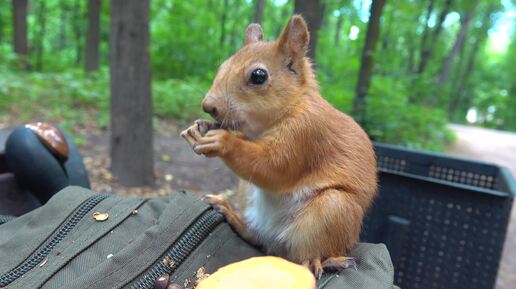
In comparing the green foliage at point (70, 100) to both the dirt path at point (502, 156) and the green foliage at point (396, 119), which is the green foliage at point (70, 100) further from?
the dirt path at point (502, 156)

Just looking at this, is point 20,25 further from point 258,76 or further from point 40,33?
point 258,76

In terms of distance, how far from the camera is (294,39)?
1.50 meters

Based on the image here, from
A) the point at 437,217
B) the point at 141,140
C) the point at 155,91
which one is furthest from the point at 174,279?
the point at 155,91

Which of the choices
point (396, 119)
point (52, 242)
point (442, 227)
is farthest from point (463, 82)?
point (52, 242)

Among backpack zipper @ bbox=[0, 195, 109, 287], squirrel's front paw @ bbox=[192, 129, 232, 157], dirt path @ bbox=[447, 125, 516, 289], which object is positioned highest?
squirrel's front paw @ bbox=[192, 129, 232, 157]

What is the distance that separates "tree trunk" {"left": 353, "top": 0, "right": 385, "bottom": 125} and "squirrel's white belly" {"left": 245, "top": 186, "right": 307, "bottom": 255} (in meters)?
3.89

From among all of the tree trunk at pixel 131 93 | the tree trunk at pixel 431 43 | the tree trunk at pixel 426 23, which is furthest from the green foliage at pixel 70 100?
the tree trunk at pixel 426 23

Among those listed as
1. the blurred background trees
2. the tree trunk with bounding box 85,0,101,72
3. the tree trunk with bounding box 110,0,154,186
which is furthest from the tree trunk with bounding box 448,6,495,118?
the tree trunk with bounding box 110,0,154,186

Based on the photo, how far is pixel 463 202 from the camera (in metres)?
2.02

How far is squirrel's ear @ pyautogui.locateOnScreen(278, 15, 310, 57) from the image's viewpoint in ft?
4.79

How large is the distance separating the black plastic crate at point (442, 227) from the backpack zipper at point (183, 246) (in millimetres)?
1147

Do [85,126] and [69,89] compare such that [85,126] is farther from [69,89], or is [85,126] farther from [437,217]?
[437,217]

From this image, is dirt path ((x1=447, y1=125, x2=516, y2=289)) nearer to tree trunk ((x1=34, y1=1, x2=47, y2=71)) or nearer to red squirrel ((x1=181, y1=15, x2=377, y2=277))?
red squirrel ((x1=181, y1=15, x2=377, y2=277))

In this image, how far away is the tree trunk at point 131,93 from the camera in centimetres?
370
